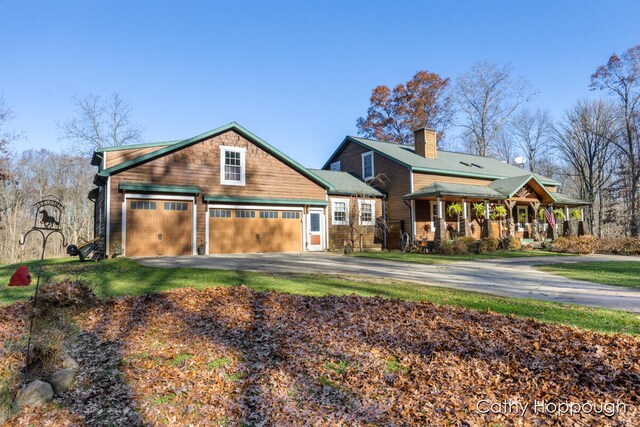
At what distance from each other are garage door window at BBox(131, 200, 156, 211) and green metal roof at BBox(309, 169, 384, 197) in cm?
926

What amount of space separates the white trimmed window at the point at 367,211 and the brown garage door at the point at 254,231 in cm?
442

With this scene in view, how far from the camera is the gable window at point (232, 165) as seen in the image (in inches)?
695

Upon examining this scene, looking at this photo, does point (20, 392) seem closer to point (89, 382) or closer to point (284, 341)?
point (89, 382)

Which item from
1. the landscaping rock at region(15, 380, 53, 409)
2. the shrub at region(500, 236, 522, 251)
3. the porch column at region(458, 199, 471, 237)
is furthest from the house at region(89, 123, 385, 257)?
the landscaping rock at region(15, 380, 53, 409)

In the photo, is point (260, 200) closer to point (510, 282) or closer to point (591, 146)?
point (510, 282)

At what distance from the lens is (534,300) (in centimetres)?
721

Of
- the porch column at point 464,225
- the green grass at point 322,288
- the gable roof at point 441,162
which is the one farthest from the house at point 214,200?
the porch column at point 464,225

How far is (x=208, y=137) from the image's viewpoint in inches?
682

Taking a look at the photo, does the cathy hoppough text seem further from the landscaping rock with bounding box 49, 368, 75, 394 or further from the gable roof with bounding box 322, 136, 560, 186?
the gable roof with bounding box 322, 136, 560, 186

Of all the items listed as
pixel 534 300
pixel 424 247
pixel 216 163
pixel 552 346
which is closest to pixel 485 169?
pixel 424 247

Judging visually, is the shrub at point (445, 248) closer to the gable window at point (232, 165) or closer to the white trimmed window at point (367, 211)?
the white trimmed window at point (367, 211)

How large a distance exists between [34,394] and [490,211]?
24307mm

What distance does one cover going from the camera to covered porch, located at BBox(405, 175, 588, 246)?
21.3m

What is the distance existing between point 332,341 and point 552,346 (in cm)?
255
